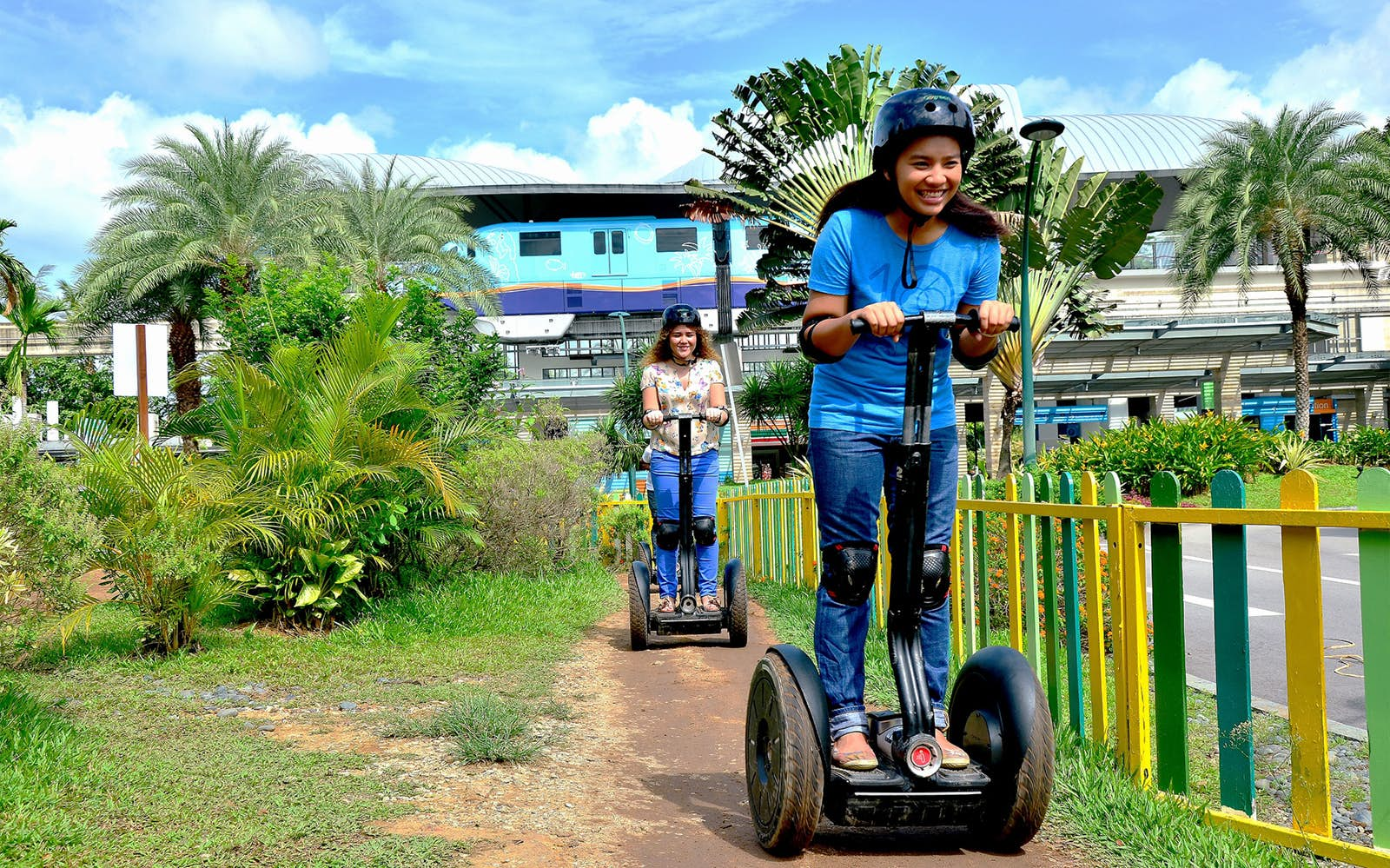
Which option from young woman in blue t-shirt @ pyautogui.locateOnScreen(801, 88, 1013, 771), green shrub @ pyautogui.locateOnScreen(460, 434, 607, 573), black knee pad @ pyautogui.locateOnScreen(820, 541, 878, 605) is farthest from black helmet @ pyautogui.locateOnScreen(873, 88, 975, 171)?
green shrub @ pyautogui.locateOnScreen(460, 434, 607, 573)

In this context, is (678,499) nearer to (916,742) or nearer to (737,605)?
(737,605)

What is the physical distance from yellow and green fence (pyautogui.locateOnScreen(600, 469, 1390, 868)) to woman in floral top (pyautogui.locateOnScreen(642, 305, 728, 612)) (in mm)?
→ 2495

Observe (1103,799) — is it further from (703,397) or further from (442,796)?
(703,397)

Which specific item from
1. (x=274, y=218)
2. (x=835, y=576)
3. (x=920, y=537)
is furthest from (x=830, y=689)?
(x=274, y=218)

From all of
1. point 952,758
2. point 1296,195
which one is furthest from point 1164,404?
point 952,758

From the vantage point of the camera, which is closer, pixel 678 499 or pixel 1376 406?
pixel 678 499

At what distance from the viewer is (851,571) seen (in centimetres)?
306

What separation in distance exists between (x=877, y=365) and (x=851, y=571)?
0.60 m

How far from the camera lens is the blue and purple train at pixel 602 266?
36938mm

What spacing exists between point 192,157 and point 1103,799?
26062mm

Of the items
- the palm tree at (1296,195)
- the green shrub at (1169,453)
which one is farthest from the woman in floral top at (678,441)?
the palm tree at (1296,195)

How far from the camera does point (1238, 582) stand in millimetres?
3119

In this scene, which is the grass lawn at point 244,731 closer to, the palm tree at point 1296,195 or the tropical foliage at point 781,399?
the tropical foliage at point 781,399

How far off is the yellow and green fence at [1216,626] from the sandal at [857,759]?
2.75 ft
